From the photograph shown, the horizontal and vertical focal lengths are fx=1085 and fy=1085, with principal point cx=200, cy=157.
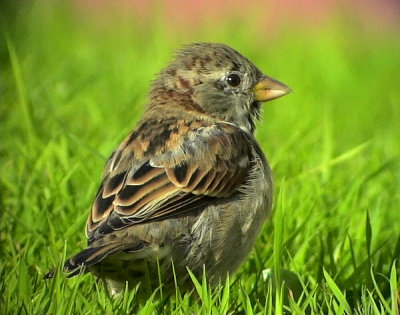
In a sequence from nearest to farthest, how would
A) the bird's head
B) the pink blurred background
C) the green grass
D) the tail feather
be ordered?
the tail feather < the green grass < the bird's head < the pink blurred background

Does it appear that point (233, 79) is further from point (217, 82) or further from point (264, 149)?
point (264, 149)

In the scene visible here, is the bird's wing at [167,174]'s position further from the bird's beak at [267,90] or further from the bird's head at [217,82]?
the bird's beak at [267,90]

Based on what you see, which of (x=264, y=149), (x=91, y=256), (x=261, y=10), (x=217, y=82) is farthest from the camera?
(x=261, y=10)

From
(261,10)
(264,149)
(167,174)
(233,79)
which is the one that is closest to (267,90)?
(233,79)

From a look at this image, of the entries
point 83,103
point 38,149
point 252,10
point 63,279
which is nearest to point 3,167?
point 38,149

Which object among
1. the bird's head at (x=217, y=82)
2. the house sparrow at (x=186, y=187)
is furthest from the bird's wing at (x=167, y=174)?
the bird's head at (x=217, y=82)

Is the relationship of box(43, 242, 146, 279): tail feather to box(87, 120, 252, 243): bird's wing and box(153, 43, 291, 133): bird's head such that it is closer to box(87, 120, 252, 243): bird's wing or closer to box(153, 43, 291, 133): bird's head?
box(87, 120, 252, 243): bird's wing

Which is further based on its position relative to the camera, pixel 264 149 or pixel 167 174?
pixel 264 149

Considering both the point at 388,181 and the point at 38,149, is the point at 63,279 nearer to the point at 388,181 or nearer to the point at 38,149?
the point at 38,149

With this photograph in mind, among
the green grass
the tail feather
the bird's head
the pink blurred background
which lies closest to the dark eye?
the bird's head
